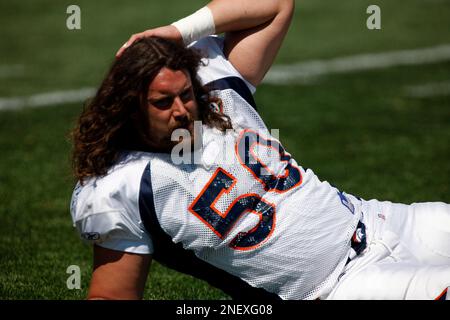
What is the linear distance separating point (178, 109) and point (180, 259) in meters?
0.55

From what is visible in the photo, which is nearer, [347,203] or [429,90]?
[347,203]

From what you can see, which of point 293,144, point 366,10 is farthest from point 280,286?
point 366,10

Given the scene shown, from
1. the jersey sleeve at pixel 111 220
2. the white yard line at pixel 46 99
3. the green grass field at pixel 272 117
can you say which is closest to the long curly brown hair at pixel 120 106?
the jersey sleeve at pixel 111 220

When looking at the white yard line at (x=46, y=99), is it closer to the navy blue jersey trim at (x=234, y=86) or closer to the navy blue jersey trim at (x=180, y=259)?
the navy blue jersey trim at (x=234, y=86)

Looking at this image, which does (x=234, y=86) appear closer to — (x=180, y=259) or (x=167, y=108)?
(x=167, y=108)

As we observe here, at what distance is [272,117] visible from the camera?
7672 millimetres

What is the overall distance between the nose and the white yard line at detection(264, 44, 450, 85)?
629 centimetres

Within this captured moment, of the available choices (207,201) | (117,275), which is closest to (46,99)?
(207,201)

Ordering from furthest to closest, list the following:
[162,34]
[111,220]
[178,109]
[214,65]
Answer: [214,65]
[162,34]
[178,109]
[111,220]

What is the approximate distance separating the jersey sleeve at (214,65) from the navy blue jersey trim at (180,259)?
51cm

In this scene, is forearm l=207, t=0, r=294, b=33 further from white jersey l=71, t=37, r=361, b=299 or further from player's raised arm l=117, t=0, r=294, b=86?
white jersey l=71, t=37, r=361, b=299

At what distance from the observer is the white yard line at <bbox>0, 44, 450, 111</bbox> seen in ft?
27.3

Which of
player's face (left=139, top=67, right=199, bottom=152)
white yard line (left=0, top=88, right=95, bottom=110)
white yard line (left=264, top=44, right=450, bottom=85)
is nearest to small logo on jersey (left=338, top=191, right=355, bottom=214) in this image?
player's face (left=139, top=67, right=199, bottom=152)

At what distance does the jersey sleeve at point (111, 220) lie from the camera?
2.69 m
